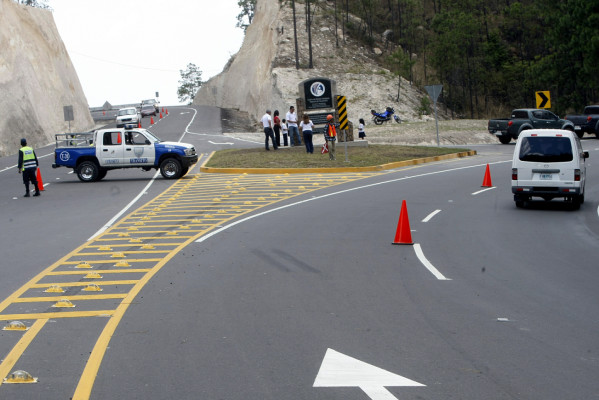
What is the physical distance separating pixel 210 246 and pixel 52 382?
703cm

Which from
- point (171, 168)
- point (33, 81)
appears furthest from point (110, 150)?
point (33, 81)

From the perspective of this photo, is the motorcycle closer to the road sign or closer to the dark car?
the road sign

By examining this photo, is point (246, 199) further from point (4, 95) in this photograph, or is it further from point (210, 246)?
point (4, 95)

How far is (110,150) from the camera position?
27.0 meters

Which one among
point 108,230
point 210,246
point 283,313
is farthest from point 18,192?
point 283,313

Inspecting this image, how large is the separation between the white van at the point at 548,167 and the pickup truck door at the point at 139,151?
1364cm

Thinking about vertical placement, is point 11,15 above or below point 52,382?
above

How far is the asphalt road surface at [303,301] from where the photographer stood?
19.9 ft

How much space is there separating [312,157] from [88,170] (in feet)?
30.2

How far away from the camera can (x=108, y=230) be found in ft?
51.0

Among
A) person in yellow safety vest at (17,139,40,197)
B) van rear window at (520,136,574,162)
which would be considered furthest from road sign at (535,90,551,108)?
person in yellow safety vest at (17,139,40,197)

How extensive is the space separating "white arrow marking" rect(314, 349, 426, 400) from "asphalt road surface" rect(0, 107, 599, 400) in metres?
0.02

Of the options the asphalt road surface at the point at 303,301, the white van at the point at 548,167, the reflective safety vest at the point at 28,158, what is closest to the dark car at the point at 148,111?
the reflective safety vest at the point at 28,158

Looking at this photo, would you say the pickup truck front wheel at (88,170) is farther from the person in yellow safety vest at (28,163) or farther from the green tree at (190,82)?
the green tree at (190,82)
